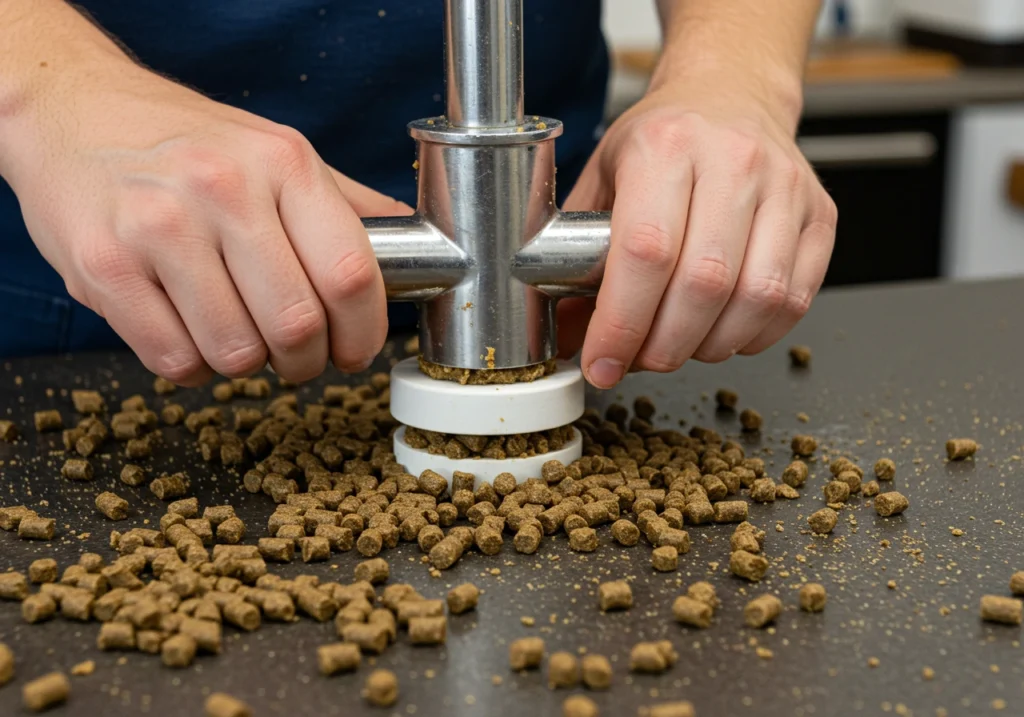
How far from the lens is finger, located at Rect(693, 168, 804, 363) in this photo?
0.98 m

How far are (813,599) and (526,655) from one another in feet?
0.62

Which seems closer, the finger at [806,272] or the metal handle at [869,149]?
the finger at [806,272]

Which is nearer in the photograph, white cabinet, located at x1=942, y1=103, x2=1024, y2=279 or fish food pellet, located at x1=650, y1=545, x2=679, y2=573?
fish food pellet, located at x1=650, y1=545, x2=679, y2=573

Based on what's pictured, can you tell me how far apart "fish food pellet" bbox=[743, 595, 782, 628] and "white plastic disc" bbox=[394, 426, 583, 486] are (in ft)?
0.87

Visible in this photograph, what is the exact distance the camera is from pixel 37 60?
983 mm

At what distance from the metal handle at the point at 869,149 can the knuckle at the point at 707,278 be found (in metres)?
1.86

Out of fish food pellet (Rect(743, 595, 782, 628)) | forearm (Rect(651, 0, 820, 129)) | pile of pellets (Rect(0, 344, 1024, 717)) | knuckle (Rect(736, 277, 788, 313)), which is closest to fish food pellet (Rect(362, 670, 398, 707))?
pile of pellets (Rect(0, 344, 1024, 717))

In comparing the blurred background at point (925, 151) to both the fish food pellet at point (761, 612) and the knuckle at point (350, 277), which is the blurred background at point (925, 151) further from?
the fish food pellet at point (761, 612)

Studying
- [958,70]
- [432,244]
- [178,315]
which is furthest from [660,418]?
[958,70]

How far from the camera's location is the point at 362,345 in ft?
3.08

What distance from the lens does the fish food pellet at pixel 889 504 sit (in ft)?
3.01

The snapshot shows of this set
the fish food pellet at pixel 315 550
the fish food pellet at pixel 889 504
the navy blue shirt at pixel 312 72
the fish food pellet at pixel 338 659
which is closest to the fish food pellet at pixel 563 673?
the fish food pellet at pixel 338 659

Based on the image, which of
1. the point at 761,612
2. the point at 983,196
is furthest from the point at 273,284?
the point at 983,196

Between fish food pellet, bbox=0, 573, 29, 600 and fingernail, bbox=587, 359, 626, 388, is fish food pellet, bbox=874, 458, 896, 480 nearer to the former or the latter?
fingernail, bbox=587, 359, 626, 388
